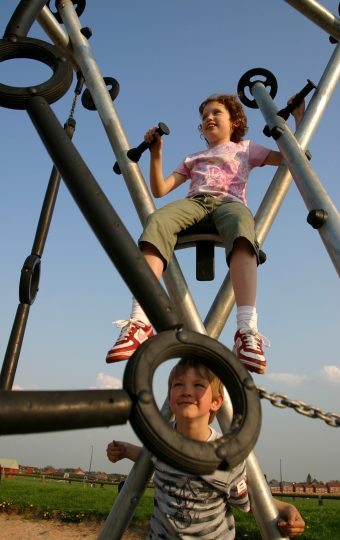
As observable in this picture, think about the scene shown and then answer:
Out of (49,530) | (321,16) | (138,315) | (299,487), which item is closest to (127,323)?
(138,315)

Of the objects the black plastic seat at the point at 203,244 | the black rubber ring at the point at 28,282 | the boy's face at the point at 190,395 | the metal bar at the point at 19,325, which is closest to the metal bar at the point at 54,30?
the metal bar at the point at 19,325

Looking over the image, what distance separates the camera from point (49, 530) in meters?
8.02

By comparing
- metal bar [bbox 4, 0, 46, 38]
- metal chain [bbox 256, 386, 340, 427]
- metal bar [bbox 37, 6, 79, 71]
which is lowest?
metal chain [bbox 256, 386, 340, 427]

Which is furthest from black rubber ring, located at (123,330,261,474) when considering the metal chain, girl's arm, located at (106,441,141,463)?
girl's arm, located at (106,441,141,463)

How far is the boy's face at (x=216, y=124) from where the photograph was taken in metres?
2.72

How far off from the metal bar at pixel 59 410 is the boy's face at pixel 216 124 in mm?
2333

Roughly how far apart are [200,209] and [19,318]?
95 centimetres

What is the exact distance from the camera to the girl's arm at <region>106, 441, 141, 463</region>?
6.16 feet

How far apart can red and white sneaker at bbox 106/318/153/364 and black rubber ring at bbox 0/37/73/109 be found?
948 millimetres

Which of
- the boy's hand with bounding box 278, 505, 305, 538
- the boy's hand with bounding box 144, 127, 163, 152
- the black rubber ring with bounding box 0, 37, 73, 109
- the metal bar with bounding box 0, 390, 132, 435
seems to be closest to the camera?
the metal bar with bounding box 0, 390, 132, 435

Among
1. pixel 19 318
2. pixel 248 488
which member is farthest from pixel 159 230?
pixel 248 488

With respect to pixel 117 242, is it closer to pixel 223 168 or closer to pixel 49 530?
pixel 223 168

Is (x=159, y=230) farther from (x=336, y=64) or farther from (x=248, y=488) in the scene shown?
(x=336, y=64)

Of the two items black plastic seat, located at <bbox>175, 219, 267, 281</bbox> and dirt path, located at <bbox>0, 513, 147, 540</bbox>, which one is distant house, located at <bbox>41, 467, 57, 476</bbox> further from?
black plastic seat, located at <bbox>175, 219, 267, 281</bbox>
